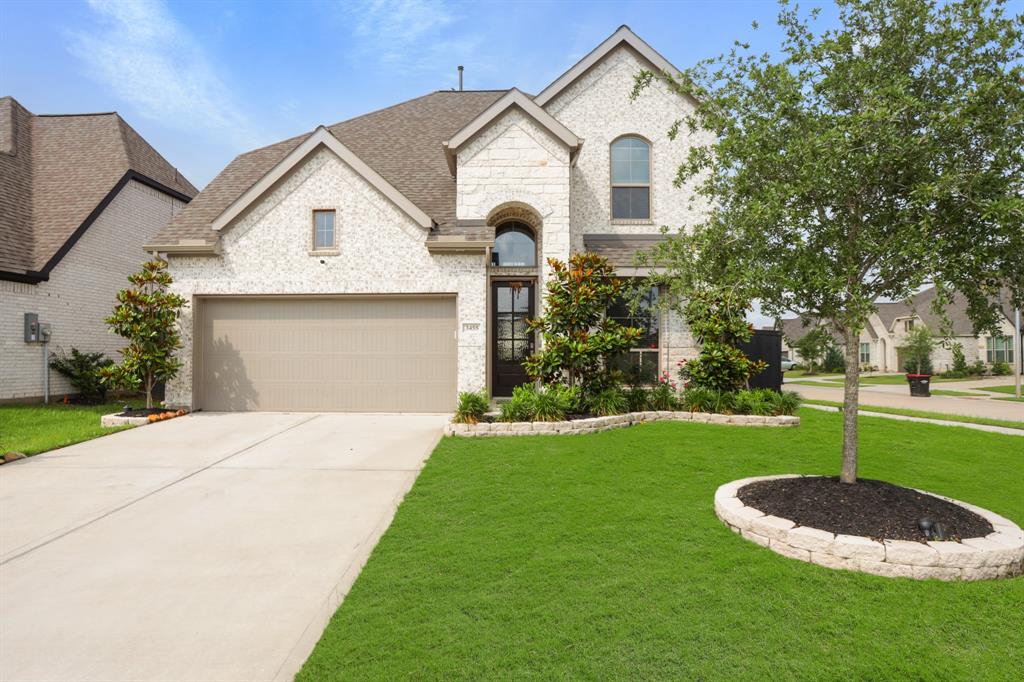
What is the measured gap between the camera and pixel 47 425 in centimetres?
1062

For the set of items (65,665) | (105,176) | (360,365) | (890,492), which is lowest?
(65,665)

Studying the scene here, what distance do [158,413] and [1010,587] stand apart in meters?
13.0

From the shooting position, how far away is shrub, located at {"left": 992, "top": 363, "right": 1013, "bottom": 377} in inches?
1372

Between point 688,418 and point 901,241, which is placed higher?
point 901,241

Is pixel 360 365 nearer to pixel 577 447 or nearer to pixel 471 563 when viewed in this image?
pixel 577 447

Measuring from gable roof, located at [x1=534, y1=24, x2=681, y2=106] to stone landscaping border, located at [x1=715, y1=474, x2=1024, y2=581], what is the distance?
11.7 metres

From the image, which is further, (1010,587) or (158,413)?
(158,413)

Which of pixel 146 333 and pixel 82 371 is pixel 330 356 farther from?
pixel 82 371

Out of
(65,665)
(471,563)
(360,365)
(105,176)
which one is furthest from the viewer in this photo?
(105,176)

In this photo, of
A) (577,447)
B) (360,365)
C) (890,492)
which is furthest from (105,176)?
(890,492)

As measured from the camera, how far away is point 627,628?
3.36 m

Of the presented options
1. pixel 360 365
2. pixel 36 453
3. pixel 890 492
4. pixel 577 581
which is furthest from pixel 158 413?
pixel 890 492

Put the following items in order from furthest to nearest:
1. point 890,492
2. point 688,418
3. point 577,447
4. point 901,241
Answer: point 688,418 < point 577,447 < point 890,492 < point 901,241

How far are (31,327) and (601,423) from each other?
14179 millimetres
